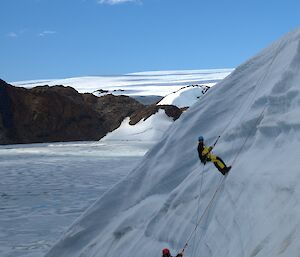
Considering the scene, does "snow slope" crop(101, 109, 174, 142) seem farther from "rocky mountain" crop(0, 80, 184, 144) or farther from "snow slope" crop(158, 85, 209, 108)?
"snow slope" crop(158, 85, 209, 108)

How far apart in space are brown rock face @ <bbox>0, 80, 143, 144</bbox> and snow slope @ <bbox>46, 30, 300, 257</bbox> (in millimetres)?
35740

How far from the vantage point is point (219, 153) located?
4887mm

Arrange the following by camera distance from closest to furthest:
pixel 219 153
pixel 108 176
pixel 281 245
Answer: pixel 281 245 → pixel 219 153 → pixel 108 176

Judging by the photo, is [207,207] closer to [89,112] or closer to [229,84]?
[229,84]

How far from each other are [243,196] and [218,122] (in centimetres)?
228

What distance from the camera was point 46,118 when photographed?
4241 cm

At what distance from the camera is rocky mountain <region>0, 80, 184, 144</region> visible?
4144 centimetres

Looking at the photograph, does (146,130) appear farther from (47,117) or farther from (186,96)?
(186,96)

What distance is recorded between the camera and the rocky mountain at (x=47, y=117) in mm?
41438

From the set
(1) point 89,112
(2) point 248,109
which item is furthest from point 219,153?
(1) point 89,112

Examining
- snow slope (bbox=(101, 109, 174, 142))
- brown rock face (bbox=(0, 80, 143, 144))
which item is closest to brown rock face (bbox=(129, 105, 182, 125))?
snow slope (bbox=(101, 109, 174, 142))

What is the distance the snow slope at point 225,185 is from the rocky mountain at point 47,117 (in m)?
35.5

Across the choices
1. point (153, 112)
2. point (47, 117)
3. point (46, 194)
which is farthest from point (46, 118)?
point (46, 194)

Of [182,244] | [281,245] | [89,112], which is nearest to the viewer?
[281,245]
